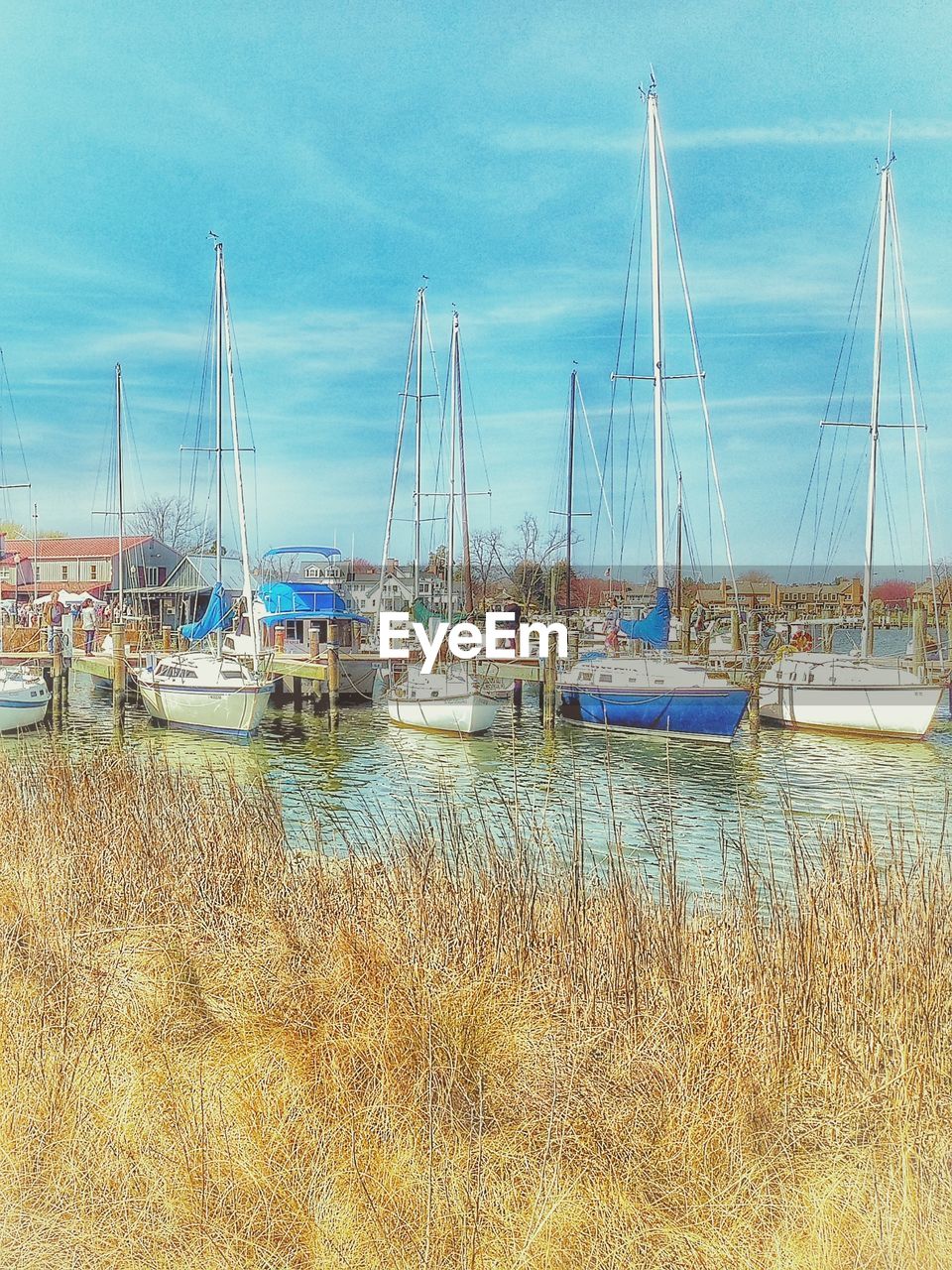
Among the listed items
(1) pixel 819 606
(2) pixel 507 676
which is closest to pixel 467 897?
(2) pixel 507 676

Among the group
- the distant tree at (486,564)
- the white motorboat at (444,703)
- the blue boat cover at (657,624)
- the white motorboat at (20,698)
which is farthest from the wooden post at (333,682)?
the distant tree at (486,564)

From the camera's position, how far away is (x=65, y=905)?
417 cm

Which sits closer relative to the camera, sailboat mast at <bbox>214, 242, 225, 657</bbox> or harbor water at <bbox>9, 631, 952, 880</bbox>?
harbor water at <bbox>9, 631, 952, 880</bbox>

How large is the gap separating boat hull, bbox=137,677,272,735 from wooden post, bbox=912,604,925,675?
965cm

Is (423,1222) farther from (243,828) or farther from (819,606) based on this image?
(819,606)

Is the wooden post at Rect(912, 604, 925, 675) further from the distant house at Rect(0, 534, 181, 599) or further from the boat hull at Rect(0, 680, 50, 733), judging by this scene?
the distant house at Rect(0, 534, 181, 599)

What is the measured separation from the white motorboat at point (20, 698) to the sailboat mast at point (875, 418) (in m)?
11.5

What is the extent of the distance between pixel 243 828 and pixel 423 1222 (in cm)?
298

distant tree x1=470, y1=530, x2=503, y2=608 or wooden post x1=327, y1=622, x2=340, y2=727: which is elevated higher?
distant tree x1=470, y1=530, x2=503, y2=608

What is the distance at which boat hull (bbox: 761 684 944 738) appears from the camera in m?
15.2

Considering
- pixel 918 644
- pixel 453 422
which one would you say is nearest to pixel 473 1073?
pixel 918 644

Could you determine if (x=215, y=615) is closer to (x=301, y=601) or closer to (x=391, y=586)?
(x=301, y=601)

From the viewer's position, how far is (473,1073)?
9.60 ft

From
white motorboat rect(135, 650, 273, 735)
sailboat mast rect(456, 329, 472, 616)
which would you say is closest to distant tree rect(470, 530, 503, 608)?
sailboat mast rect(456, 329, 472, 616)
